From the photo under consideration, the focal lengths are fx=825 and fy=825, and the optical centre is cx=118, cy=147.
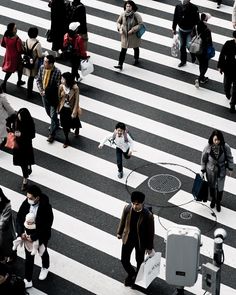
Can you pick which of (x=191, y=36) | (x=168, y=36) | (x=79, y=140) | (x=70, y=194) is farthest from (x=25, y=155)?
(x=168, y=36)

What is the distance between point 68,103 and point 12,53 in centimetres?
238

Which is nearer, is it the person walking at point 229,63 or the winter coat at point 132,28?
the person walking at point 229,63

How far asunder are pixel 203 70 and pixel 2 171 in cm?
485

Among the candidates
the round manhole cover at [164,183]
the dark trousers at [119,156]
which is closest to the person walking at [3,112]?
the dark trousers at [119,156]

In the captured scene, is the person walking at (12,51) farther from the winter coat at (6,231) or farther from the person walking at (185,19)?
the winter coat at (6,231)

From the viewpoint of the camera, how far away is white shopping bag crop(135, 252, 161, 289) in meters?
11.6

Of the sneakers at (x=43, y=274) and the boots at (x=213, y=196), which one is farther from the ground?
the boots at (x=213, y=196)

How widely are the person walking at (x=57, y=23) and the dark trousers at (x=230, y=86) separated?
13.0 ft

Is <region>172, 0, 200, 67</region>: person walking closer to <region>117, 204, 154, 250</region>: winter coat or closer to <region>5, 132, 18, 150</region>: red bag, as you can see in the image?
<region>5, 132, 18, 150</region>: red bag

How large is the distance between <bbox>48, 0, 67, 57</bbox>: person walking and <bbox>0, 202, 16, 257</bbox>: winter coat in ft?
22.5

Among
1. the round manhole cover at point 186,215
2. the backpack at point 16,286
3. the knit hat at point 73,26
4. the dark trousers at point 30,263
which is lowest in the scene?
the dark trousers at point 30,263

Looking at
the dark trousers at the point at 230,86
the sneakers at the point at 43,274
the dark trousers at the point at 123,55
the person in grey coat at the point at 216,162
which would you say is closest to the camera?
the sneakers at the point at 43,274

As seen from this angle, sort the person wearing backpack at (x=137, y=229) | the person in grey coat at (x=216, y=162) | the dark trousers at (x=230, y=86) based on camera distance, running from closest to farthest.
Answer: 1. the person wearing backpack at (x=137, y=229)
2. the person in grey coat at (x=216, y=162)
3. the dark trousers at (x=230, y=86)

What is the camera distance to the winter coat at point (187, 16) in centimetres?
1716
